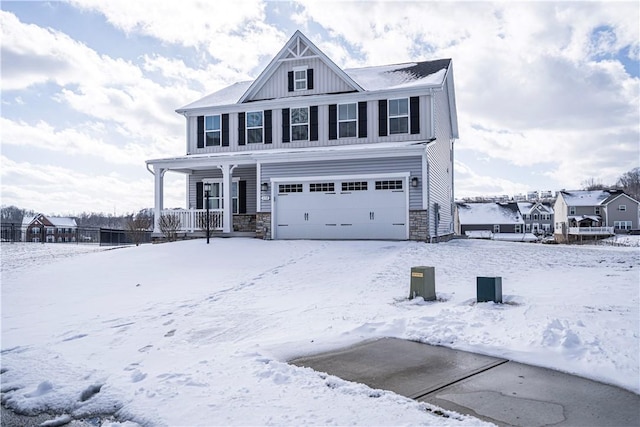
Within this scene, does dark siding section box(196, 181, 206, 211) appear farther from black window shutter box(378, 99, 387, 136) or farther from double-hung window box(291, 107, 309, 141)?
black window shutter box(378, 99, 387, 136)

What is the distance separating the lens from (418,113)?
1706 centimetres

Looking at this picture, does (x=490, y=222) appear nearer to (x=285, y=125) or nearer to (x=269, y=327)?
(x=285, y=125)

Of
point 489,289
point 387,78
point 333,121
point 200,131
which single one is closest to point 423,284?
point 489,289

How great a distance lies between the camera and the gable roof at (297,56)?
1806 cm

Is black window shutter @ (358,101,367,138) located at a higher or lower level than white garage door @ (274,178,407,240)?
higher

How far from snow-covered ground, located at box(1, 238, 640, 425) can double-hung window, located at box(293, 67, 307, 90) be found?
29.9 ft

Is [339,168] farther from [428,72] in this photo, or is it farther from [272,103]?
[428,72]

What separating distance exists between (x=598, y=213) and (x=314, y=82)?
51730 millimetres

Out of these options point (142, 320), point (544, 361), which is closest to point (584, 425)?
point (544, 361)

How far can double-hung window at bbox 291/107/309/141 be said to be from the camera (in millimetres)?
18406

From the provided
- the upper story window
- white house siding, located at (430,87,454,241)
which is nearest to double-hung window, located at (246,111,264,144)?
the upper story window

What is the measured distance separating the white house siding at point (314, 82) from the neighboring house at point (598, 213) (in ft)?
140

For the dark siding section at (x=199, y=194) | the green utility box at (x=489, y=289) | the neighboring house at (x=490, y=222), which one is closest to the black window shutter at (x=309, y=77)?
the dark siding section at (x=199, y=194)

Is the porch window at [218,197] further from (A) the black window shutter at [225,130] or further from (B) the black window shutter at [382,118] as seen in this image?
(B) the black window shutter at [382,118]
